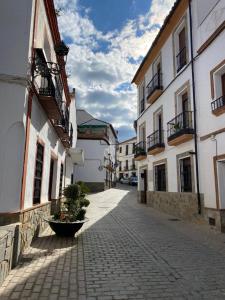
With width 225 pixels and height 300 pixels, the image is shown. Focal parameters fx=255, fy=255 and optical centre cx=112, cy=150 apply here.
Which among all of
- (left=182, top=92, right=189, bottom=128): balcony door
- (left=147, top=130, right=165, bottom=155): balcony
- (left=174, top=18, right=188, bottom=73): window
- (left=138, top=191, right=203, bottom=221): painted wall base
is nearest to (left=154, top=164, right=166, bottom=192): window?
(left=138, top=191, right=203, bottom=221): painted wall base

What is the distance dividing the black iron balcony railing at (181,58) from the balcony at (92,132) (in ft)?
55.5

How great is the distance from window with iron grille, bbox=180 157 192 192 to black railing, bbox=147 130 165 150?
2.15 m

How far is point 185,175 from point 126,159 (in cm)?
4194

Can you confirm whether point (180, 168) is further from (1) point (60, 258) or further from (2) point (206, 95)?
(1) point (60, 258)

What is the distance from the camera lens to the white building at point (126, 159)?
2025 inches

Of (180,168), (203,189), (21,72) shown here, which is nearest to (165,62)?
(180,168)

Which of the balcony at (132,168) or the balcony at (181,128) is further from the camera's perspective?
the balcony at (132,168)

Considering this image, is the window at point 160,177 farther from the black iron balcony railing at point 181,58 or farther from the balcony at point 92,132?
the balcony at point 92,132

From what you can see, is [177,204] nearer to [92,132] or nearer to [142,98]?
[142,98]

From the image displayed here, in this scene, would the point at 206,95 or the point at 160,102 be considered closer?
the point at 206,95

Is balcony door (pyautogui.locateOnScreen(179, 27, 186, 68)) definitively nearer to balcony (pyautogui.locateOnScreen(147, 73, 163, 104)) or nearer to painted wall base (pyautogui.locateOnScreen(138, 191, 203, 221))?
A: balcony (pyautogui.locateOnScreen(147, 73, 163, 104))

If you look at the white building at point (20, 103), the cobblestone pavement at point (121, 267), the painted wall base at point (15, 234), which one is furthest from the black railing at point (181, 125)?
the painted wall base at point (15, 234)

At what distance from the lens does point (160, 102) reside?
45.4 feet

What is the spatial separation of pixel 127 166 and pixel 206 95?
43.8m
